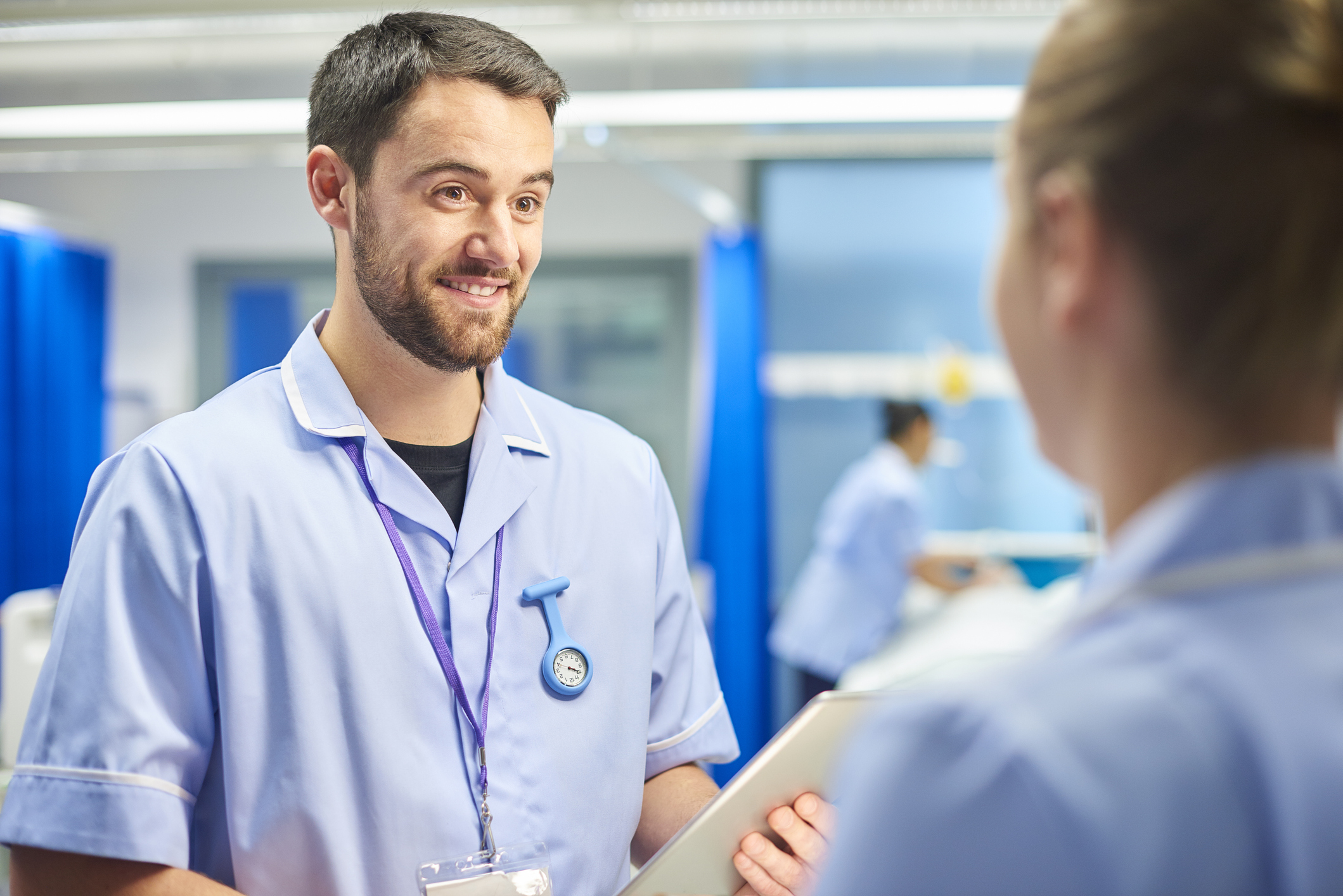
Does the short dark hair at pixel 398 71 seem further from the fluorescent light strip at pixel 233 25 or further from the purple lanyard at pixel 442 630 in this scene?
the fluorescent light strip at pixel 233 25

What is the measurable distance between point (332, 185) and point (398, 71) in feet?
0.57

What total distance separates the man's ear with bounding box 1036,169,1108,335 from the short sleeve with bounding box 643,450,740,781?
2.98ft

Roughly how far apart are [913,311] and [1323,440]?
5154mm

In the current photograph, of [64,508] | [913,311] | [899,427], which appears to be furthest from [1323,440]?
[64,508]

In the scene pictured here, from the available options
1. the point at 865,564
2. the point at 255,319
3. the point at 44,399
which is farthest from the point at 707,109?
the point at 44,399

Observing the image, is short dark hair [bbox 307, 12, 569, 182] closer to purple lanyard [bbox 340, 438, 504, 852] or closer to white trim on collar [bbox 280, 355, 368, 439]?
white trim on collar [bbox 280, 355, 368, 439]

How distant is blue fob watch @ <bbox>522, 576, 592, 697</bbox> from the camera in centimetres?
122

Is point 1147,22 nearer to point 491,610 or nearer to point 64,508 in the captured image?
point 491,610

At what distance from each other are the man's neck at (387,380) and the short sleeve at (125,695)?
9.8 inches

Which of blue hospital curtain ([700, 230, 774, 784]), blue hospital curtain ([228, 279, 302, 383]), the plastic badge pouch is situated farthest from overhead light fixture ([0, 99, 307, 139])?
the plastic badge pouch

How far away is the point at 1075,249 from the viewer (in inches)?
21.2

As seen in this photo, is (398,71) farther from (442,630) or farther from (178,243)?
(178,243)

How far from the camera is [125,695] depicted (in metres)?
1.03

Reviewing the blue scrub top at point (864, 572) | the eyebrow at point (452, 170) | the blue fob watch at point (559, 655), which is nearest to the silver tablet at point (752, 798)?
the blue fob watch at point (559, 655)
